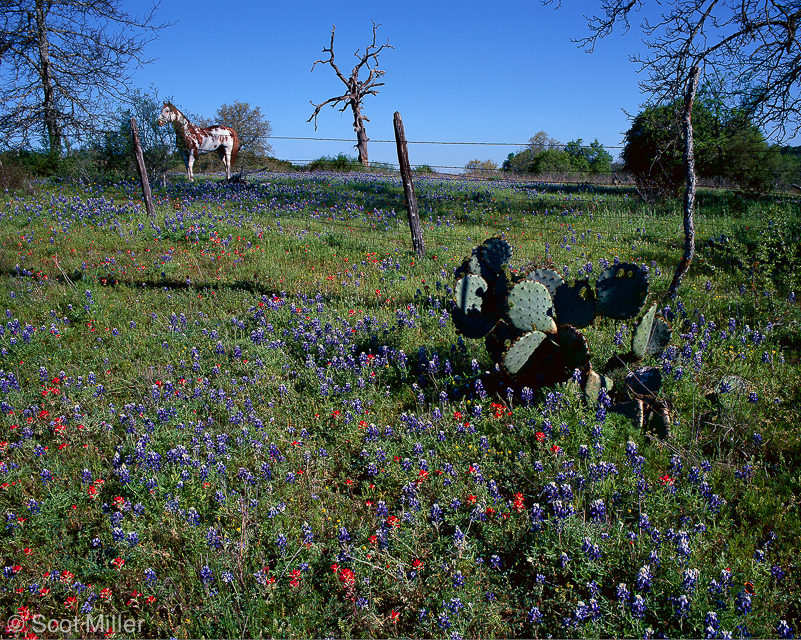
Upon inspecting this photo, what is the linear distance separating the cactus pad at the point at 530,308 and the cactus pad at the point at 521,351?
149 millimetres

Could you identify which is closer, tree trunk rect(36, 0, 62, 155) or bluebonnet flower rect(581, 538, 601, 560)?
bluebonnet flower rect(581, 538, 601, 560)

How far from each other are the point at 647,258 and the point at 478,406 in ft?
22.3

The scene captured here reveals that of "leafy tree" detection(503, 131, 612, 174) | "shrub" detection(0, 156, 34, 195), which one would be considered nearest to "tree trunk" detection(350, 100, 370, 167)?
"leafy tree" detection(503, 131, 612, 174)

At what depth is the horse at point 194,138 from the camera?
18942 mm

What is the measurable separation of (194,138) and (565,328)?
65.7 ft

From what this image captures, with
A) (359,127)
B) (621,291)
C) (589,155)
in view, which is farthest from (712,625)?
(589,155)

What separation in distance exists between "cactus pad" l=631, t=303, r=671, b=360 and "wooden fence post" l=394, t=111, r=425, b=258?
546cm

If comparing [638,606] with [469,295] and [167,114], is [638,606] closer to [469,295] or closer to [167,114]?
[469,295]

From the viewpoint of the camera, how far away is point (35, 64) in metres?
20.8

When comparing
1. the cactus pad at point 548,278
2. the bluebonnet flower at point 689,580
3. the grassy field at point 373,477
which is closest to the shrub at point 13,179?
the grassy field at point 373,477

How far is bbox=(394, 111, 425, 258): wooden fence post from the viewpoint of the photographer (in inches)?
377

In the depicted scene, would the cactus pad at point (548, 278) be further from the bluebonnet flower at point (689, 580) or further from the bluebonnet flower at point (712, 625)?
the bluebonnet flower at point (712, 625)

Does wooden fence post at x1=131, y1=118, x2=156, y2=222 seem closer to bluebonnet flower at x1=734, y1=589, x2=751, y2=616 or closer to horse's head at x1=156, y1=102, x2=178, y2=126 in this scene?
horse's head at x1=156, y1=102, x2=178, y2=126

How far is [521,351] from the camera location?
4414 millimetres
